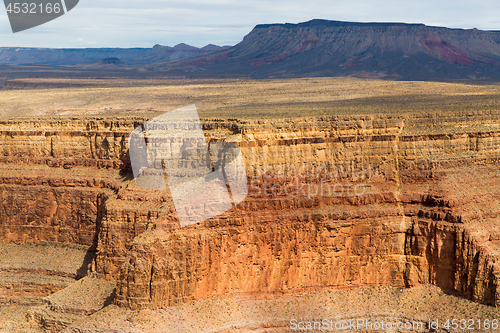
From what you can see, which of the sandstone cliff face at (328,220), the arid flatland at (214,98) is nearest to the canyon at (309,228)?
the sandstone cliff face at (328,220)

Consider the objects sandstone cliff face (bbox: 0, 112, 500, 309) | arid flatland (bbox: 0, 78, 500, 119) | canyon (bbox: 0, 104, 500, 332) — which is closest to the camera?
sandstone cliff face (bbox: 0, 112, 500, 309)

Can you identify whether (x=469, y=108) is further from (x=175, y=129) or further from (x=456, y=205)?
(x=175, y=129)

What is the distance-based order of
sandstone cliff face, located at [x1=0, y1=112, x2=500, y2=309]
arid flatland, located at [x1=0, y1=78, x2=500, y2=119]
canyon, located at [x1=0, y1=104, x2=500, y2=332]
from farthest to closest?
arid flatland, located at [x1=0, y1=78, x2=500, y2=119]
canyon, located at [x1=0, y1=104, x2=500, y2=332]
sandstone cliff face, located at [x1=0, y1=112, x2=500, y2=309]

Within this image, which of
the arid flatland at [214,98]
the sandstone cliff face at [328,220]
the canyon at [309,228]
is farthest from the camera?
the arid flatland at [214,98]

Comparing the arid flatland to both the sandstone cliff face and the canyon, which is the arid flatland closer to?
the sandstone cliff face

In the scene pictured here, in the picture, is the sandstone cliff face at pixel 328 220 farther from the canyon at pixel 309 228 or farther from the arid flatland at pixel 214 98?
the arid flatland at pixel 214 98

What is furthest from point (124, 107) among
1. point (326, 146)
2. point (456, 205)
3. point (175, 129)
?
point (456, 205)

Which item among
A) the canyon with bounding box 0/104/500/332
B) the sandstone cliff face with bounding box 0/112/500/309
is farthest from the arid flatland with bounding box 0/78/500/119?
the canyon with bounding box 0/104/500/332
